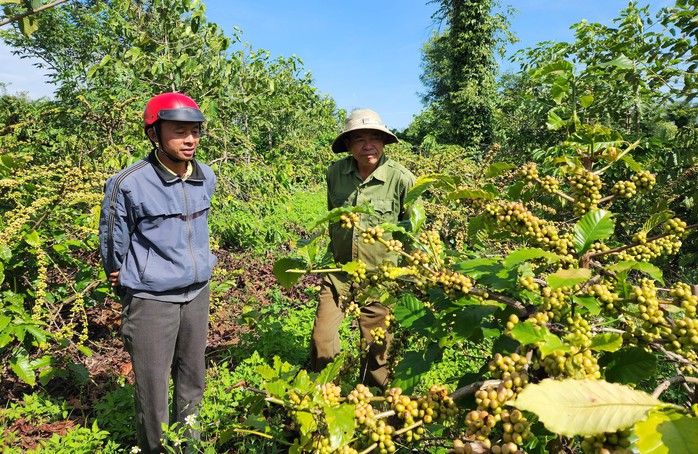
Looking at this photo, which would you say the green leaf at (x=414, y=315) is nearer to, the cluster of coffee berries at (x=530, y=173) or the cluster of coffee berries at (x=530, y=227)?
the cluster of coffee berries at (x=530, y=227)

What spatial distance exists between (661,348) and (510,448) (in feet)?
1.84

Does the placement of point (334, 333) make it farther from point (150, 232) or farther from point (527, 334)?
point (527, 334)

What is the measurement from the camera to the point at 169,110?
7.47 feet

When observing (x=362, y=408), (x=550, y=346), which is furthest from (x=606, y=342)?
(x=362, y=408)

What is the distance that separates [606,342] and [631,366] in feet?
0.47

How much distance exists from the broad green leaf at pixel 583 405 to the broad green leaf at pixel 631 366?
0.35m

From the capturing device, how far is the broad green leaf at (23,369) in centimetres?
280

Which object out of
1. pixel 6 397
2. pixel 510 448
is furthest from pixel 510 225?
pixel 6 397

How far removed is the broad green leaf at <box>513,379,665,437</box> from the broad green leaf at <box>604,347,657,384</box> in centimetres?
35

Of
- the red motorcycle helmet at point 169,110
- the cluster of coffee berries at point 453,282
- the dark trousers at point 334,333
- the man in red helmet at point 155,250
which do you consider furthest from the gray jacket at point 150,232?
the cluster of coffee berries at point 453,282

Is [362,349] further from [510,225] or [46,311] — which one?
[46,311]

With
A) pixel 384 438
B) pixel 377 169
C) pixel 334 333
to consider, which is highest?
pixel 377 169

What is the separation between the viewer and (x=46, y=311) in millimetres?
3145

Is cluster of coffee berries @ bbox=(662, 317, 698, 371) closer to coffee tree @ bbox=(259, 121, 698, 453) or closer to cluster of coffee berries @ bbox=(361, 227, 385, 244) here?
coffee tree @ bbox=(259, 121, 698, 453)
